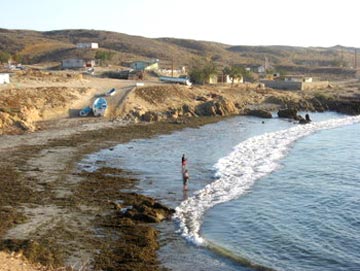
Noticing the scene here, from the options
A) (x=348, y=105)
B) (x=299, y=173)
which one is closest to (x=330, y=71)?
(x=348, y=105)

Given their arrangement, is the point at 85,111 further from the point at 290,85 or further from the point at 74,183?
the point at 290,85

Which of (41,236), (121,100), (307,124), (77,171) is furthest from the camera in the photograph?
(307,124)

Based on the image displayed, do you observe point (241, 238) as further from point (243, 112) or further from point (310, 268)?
point (243, 112)

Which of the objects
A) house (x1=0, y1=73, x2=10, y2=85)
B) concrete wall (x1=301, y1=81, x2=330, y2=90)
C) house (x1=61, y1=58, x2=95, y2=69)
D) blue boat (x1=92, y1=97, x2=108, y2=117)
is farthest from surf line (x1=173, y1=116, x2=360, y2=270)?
house (x1=61, y1=58, x2=95, y2=69)

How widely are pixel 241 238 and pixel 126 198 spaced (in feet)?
22.2

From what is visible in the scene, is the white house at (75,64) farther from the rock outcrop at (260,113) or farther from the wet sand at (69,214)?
the wet sand at (69,214)

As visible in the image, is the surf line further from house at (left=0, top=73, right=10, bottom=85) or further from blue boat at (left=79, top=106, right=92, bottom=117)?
house at (left=0, top=73, right=10, bottom=85)

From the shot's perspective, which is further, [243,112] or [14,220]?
[243,112]

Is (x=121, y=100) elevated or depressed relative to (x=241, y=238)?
elevated

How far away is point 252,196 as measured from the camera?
2652cm

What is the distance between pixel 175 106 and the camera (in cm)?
5959

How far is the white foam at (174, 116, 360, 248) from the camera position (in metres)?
22.2

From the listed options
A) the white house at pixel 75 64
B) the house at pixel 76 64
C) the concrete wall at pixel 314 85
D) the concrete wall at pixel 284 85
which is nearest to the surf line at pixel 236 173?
the concrete wall at pixel 284 85

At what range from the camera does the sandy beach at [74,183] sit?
17766mm
